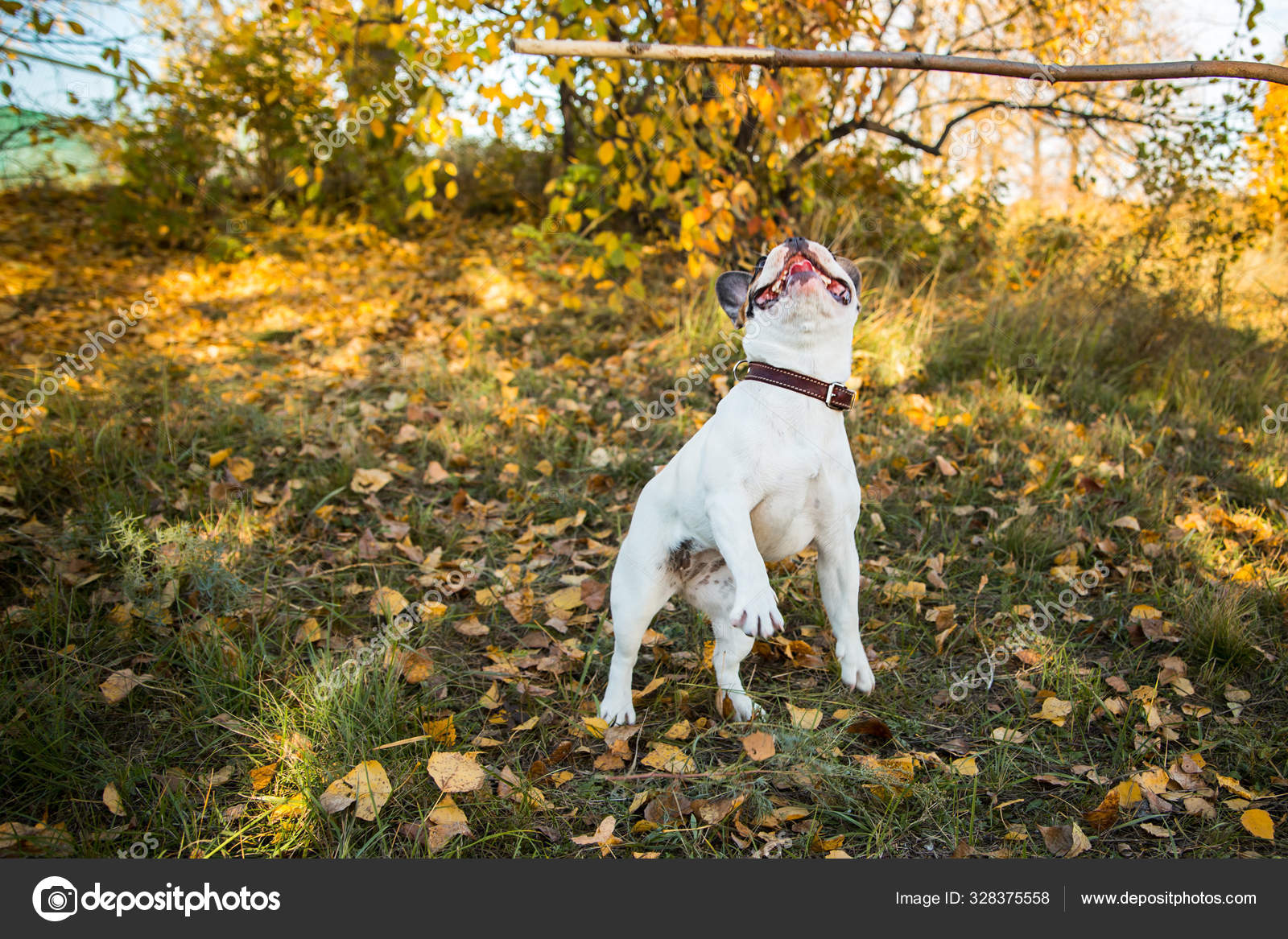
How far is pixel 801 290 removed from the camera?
2.29 m

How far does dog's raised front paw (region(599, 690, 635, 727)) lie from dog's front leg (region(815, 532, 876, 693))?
718 mm

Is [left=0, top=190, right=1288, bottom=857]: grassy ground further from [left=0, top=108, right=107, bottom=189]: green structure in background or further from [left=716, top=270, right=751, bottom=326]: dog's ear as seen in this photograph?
[left=716, top=270, right=751, bottom=326]: dog's ear

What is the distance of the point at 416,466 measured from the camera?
4.65m

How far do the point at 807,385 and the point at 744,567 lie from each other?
57 cm

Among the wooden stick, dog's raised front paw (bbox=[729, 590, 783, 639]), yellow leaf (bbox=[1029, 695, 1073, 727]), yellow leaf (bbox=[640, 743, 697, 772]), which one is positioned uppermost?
the wooden stick

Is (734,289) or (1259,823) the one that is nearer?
(1259,823)

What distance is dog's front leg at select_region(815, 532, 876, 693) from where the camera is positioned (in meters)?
2.53

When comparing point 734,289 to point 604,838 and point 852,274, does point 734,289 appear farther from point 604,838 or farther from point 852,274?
point 604,838

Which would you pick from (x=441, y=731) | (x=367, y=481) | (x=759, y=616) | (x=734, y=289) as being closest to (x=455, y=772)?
(x=441, y=731)

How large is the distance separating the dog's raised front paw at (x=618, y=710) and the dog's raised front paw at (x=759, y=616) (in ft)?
2.57

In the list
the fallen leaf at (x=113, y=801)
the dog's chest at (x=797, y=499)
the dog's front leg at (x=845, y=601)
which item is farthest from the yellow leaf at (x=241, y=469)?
the dog's front leg at (x=845, y=601)

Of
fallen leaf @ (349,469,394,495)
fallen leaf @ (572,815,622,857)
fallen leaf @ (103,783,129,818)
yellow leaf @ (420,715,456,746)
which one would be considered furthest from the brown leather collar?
fallen leaf @ (349,469,394,495)

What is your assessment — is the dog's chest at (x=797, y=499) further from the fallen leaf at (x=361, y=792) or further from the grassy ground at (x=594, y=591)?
the fallen leaf at (x=361, y=792)

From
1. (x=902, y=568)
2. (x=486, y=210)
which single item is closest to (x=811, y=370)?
(x=902, y=568)
